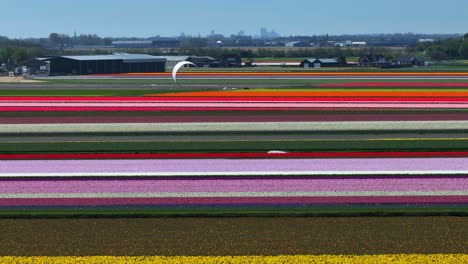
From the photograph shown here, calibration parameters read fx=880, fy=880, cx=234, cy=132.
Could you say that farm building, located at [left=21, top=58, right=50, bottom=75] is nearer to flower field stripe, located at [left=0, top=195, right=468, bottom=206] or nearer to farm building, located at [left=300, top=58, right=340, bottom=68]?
farm building, located at [left=300, top=58, right=340, bottom=68]

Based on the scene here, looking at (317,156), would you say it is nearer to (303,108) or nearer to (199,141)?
(199,141)

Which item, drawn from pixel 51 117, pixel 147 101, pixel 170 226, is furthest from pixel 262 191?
pixel 147 101

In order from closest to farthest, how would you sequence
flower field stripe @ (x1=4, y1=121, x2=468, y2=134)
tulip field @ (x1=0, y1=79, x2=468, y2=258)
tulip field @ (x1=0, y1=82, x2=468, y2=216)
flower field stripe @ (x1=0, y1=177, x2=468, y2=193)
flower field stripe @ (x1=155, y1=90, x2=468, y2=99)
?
1. tulip field @ (x1=0, y1=79, x2=468, y2=258)
2. tulip field @ (x1=0, y1=82, x2=468, y2=216)
3. flower field stripe @ (x1=0, y1=177, x2=468, y2=193)
4. flower field stripe @ (x1=4, y1=121, x2=468, y2=134)
5. flower field stripe @ (x1=155, y1=90, x2=468, y2=99)

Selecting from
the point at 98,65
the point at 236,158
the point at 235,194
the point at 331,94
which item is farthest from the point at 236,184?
the point at 98,65

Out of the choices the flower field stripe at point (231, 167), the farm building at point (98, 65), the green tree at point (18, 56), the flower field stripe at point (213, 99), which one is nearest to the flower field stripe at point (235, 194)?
the flower field stripe at point (231, 167)

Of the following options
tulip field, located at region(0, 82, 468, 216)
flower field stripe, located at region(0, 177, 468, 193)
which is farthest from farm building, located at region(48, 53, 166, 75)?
flower field stripe, located at region(0, 177, 468, 193)

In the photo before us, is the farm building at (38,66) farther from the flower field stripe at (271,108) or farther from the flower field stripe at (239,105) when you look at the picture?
the flower field stripe at (271,108)

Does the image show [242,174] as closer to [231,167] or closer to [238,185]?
[231,167]
